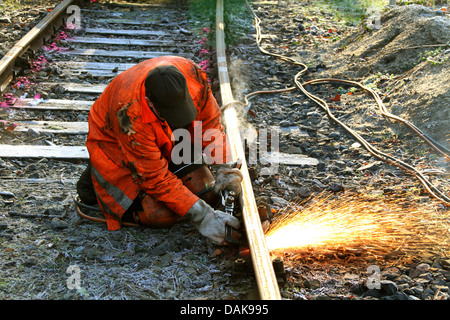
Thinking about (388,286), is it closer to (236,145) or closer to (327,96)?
(236,145)

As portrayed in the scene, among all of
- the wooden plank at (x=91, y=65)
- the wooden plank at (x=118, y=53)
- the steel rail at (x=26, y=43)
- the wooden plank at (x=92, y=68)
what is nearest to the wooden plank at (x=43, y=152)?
the steel rail at (x=26, y=43)

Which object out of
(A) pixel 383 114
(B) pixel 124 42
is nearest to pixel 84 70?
(B) pixel 124 42

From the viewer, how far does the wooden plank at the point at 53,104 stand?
5470 mm

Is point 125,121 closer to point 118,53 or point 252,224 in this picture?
point 252,224

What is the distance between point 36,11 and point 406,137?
6.67 metres

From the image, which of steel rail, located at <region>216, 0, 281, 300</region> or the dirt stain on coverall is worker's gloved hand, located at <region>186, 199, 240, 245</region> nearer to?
steel rail, located at <region>216, 0, 281, 300</region>

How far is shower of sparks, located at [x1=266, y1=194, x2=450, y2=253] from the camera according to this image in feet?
11.0

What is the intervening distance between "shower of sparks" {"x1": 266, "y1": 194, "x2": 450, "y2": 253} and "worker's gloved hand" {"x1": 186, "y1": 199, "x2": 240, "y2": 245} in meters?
0.36

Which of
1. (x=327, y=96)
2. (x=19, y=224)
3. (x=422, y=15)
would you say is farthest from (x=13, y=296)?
(x=422, y=15)

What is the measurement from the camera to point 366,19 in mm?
7660

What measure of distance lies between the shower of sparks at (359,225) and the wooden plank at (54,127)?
263 centimetres

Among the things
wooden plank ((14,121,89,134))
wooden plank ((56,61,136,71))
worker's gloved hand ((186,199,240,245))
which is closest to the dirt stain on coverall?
worker's gloved hand ((186,199,240,245))

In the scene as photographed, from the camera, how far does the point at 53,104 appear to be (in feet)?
18.3

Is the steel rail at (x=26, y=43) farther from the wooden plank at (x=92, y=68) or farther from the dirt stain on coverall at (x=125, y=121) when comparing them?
the dirt stain on coverall at (x=125, y=121)
